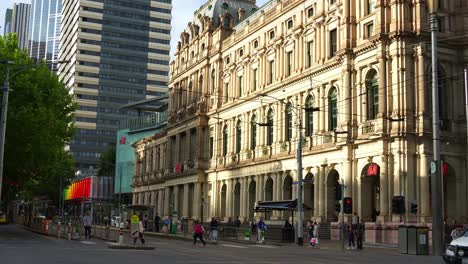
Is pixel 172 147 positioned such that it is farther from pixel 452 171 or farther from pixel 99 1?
pixel 99 1

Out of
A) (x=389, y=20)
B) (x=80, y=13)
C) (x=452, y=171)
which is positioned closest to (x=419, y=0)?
(x=389, y=20)

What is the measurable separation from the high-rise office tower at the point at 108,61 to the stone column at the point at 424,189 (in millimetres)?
125021

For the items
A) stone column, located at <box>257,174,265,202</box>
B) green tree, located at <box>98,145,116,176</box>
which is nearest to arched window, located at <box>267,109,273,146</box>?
stone column, located at <box>257,174,265,202</box>

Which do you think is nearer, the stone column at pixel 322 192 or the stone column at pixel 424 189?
the stone column at pixel 424 189

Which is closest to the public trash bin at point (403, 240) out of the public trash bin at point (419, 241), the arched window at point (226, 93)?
the public trash bin at point (419, 241)

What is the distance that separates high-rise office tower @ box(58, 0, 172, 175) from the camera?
16175 cm

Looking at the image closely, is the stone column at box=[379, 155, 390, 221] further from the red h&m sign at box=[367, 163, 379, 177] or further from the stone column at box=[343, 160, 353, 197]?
the stone column at box=[343, 160, 353, 197]

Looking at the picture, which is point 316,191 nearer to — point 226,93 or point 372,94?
point 372,94

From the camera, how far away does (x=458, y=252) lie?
19.2m

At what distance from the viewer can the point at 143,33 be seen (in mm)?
170625

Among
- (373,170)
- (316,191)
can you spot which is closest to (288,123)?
(316,191)

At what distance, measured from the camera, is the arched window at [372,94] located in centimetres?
4688

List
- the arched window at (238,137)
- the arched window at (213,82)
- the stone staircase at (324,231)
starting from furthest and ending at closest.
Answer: the arched window at (213,82), the arched window at (238,137), the stone staircase at (324,231)

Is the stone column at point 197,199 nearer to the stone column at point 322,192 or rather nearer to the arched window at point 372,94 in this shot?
the stone column at point 322,192
